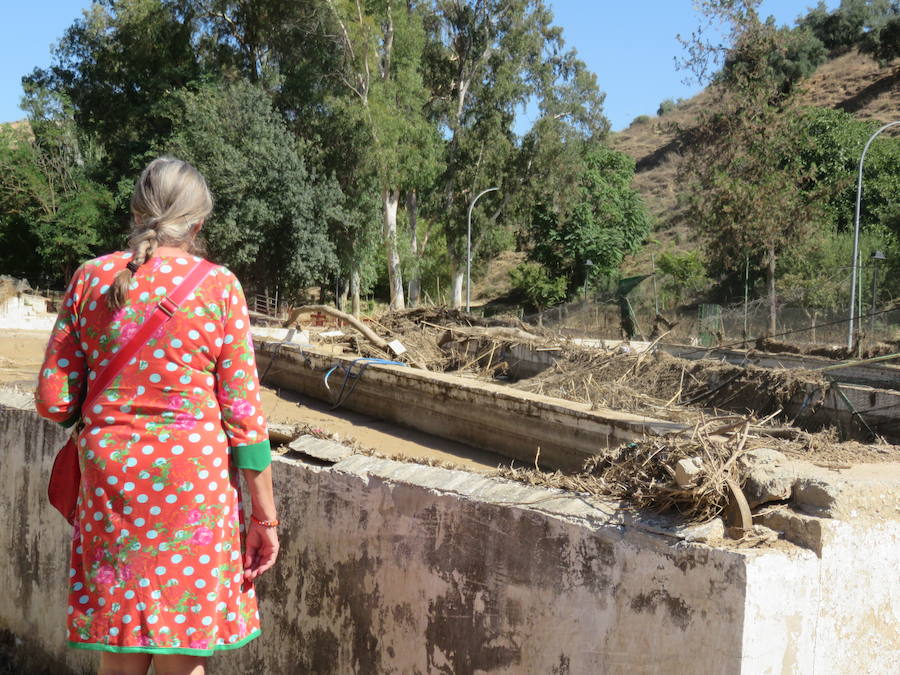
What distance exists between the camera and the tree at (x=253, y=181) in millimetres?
31625

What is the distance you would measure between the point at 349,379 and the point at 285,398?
129 centimetres

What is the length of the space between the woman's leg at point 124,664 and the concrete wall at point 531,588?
38.4 inches

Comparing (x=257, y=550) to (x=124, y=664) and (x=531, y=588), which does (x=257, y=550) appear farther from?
(x=531, y=588)

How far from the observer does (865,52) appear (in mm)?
56844

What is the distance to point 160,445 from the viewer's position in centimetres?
210

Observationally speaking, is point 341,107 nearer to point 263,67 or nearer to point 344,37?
point 344,37

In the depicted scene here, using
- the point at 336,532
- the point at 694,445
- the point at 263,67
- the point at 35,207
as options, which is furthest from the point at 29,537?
the point at 35,207

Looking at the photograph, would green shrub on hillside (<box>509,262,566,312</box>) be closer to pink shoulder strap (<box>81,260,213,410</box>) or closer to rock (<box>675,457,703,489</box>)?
rock (<box>675,457,703,489</box>)

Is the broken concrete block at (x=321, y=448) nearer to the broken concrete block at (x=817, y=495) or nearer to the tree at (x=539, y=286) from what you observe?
the broken concrete block at (x=817, y=495)

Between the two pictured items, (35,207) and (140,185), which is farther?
(35,207)

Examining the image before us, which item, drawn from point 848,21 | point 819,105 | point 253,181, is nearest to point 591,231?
point 253,181

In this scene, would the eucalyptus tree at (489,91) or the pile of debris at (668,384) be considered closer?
the pile of debris at (668,384)

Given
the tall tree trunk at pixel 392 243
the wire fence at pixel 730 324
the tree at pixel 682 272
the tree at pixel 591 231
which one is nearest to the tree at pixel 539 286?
the tree at pixel 591 231

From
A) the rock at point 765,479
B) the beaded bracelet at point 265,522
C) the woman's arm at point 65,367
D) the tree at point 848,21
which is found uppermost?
the tree at point 848,21
